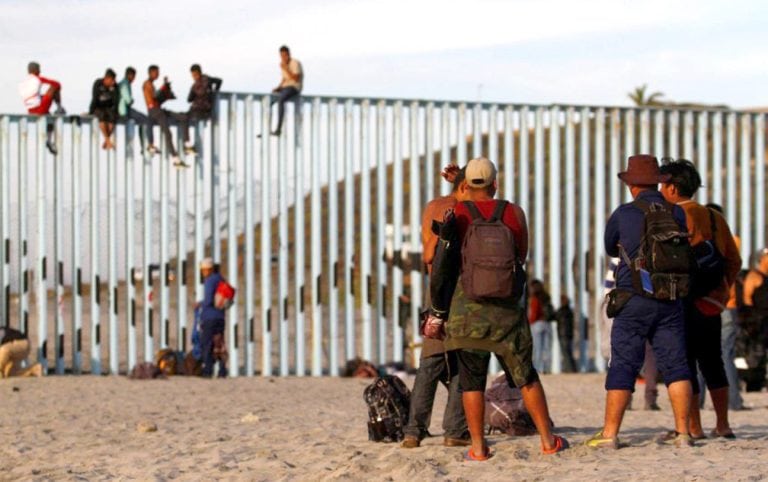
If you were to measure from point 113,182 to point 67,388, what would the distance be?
334 centimetres

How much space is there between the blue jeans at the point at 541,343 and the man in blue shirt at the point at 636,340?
430 inches

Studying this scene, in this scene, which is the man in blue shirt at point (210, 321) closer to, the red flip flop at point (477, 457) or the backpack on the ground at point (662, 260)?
the red flip flop at point (477, 457)

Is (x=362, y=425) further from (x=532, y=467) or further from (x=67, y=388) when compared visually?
(x=67, y=388)

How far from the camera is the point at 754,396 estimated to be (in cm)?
1550

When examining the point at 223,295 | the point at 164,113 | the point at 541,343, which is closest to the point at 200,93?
the point at 164,113

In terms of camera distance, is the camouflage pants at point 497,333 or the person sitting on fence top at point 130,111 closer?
the camouflage pants at point 497,333

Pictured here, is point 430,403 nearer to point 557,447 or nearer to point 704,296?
point 557,447

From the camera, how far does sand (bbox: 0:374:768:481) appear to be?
26.2 ft

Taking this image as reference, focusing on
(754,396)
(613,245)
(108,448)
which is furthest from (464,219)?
(754,396)

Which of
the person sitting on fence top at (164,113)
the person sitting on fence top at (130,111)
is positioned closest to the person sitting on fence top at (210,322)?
the person sitting on fence top at (164,113)

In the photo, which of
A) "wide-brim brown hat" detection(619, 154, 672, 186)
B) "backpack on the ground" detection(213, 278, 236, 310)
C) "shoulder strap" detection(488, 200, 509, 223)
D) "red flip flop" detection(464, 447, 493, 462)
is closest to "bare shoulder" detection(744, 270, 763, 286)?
"backpack on the ground" detection(213, 278, 236, 310)

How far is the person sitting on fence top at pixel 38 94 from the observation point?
63.3 feet

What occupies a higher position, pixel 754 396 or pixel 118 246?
pixel 118 246

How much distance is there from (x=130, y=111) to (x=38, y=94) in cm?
118
